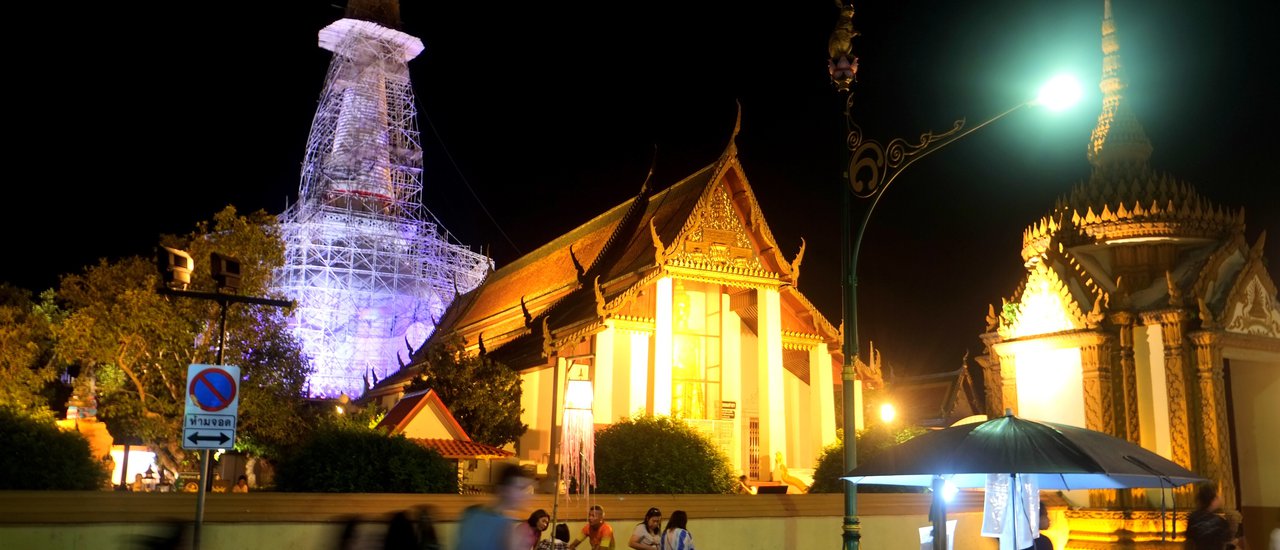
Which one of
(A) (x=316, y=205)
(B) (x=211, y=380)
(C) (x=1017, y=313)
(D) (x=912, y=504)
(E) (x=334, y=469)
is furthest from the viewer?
(A) (x=316, y=205)

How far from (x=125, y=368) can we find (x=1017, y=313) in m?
20.5

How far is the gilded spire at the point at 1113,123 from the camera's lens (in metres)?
17.3

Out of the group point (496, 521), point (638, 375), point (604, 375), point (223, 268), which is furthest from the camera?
point (638, 375)

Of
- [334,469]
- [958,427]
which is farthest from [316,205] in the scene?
[958,427]

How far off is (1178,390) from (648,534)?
8945 mm

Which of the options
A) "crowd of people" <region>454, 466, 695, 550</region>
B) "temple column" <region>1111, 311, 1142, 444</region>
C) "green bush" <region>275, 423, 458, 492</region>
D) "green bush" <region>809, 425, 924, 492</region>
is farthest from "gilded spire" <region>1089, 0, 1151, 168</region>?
"green bush" <region>275, 423, 458, 492</region>

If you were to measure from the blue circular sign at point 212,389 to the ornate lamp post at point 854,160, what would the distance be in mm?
5692

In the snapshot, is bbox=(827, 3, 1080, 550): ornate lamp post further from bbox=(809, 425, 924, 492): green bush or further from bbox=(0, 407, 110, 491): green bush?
bbox=(0, 407, 110, 491): green bush

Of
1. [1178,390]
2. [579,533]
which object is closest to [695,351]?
[1178,390]

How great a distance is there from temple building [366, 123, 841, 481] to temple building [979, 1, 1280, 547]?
7912 millimetres

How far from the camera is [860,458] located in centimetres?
1716

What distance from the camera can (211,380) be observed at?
8773 millimetres

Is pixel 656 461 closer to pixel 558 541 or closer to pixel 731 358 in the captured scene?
pixel 558 541

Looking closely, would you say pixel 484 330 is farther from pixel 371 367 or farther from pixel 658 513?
pixel 658 513
